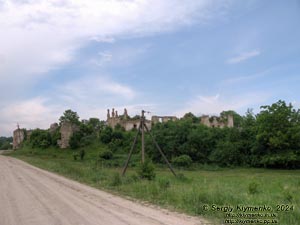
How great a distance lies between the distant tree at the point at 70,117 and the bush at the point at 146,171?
60.7 metres

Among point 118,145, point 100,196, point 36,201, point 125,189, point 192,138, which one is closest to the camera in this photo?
point 36,201

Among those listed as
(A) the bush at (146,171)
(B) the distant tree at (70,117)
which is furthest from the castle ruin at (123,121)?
(A) the bush at (146,171)

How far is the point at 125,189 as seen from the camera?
13953 mm

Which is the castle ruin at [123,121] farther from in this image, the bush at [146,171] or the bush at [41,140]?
the bush at [146,171]

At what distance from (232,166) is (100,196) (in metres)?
38.2

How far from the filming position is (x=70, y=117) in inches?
3031

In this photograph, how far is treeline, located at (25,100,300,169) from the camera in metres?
45.2

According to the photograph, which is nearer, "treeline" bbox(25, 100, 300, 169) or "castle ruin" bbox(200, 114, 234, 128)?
"treeline" bbox(25, 100, 300, 169)

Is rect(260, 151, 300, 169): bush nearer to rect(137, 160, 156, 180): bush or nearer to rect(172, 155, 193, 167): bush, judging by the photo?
rect(172, 155, 193, 167): bush

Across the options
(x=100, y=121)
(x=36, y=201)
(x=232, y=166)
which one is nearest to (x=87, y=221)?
(x=36, y=201)

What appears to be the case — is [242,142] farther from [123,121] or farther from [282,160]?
[123,121]

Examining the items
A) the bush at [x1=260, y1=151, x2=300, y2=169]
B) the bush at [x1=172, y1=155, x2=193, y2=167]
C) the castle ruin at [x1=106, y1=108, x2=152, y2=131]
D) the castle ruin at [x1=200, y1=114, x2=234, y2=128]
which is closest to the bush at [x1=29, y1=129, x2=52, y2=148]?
the castle ruin at [x1=106, y1=108, x2=152, y2=131]

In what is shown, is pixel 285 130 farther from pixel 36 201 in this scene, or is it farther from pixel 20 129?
pixel 20 129

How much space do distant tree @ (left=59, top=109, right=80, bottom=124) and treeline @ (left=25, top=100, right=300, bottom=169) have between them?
18915 millimetres
